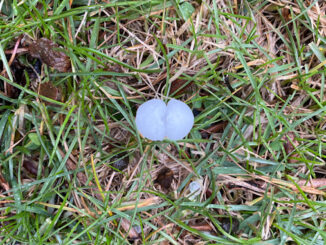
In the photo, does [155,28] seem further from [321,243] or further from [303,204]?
[321,243]

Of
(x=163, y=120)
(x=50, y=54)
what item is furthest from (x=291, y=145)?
(x=50, y=54)

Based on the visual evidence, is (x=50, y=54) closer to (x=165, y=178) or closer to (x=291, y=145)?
(x=165, y=178)

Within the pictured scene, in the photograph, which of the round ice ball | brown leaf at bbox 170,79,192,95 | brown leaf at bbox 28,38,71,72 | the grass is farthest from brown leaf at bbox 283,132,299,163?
brown leaf at bbox 28,38,71,72

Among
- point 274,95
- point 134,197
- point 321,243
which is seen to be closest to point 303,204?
point 321,243

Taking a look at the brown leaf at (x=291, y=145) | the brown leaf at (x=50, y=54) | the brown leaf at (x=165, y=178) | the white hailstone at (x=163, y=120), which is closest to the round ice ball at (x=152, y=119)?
the white hailstone at (x=163, y=120)

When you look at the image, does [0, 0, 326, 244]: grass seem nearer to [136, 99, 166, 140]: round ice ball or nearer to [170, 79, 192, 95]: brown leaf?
[170, 79, 192, 95]: brown leaf

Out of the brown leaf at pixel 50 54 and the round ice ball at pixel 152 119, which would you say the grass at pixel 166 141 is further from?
the round ice ball at pixel 152 119
